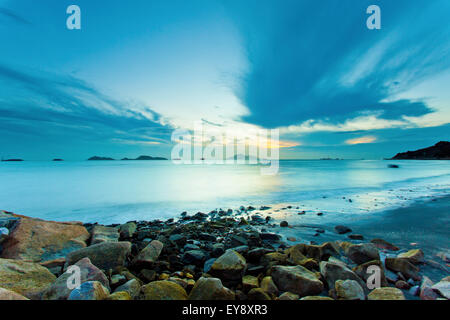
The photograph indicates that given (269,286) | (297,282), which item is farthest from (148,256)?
(297,282)

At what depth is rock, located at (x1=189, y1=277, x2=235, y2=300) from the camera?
9.91ft

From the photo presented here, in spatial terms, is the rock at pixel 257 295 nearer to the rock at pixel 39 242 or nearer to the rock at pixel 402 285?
the rock at pixel 402 285

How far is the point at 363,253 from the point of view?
15.2 feet

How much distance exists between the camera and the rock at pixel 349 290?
3.16 meters

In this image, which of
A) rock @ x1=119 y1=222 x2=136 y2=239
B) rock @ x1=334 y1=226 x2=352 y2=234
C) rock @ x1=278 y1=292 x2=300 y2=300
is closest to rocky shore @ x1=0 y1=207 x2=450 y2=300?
rock @ x1=278 y1=292 x2=300 y2=300

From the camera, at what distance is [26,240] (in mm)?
4859

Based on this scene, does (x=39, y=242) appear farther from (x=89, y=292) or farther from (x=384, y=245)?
(x=384, y=245)

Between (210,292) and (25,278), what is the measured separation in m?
3.27

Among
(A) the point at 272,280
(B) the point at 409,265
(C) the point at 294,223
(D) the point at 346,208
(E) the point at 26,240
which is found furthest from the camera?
(D) the point at 346,208

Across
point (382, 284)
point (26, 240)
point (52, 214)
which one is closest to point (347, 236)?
point (382, 284)

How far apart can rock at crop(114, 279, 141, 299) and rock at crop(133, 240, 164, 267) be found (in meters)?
0.92
